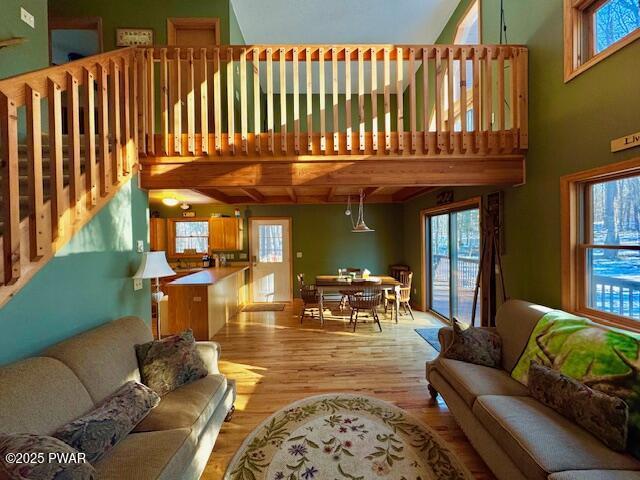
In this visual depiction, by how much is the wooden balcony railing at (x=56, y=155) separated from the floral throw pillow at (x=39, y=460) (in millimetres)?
865

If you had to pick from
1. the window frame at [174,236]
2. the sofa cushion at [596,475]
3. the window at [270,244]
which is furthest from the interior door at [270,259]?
the sofa cushion at [596,475]

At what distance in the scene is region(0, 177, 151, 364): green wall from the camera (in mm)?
1762

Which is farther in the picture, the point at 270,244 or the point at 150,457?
the point at 270,244

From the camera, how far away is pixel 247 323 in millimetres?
5348

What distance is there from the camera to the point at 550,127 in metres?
2.78

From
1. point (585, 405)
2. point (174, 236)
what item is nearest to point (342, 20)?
point (174, 236)

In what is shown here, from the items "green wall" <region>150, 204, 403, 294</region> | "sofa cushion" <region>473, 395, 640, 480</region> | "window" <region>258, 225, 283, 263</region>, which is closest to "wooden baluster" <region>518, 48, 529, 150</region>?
"sofa cushion" <region>473, 395, 640, 480</region>

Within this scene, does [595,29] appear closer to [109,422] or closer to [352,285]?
[352,285]

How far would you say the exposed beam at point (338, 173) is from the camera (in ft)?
10.1

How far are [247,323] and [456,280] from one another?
367cm

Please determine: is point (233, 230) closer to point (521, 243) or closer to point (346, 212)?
point (346, 212)

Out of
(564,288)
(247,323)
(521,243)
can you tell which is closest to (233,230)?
(247,323)

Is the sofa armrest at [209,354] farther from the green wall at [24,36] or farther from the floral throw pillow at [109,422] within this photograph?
the green wall at [24,36]

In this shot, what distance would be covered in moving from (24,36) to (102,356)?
3.59 metres
